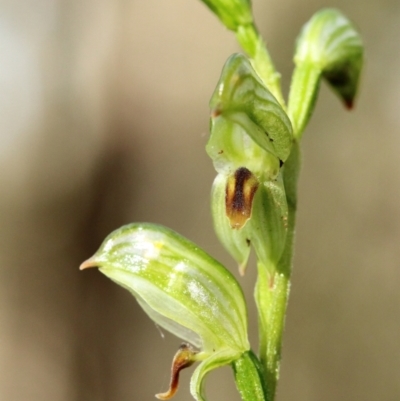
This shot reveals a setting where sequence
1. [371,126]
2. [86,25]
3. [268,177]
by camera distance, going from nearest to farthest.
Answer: [268,177] < [371,126] < [86,25]

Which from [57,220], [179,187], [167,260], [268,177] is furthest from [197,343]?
[57,220]

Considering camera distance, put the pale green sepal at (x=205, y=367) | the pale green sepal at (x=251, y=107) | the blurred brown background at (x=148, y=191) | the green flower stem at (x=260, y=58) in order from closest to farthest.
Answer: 1. the pale green sepal at (x=251, y=107)
2. the pale green sepal at (x=205, y=367)
3. the green flower stem at (x=260, y=58)
4. the blurred brown background at (x=148, y=191)

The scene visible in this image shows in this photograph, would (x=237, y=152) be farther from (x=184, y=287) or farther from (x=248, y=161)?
(x=184, y=287)

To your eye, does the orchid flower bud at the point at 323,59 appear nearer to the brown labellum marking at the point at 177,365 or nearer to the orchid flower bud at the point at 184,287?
the orchid flower bud at the point at 184,287

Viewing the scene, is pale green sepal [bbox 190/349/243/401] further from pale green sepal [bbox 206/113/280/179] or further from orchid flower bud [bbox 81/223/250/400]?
pale green sepal [bbox 206/113/280/179]

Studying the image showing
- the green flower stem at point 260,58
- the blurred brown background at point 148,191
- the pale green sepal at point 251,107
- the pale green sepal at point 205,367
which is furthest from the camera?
the blurred brown background at point 148,191

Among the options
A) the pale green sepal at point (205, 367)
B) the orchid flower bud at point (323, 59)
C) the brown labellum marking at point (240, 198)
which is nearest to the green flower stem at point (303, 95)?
the orchid flower bud at point (323, 59)

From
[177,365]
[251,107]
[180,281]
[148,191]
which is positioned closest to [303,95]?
[251,107]

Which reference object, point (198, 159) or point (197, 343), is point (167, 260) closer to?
point (197, 343)
